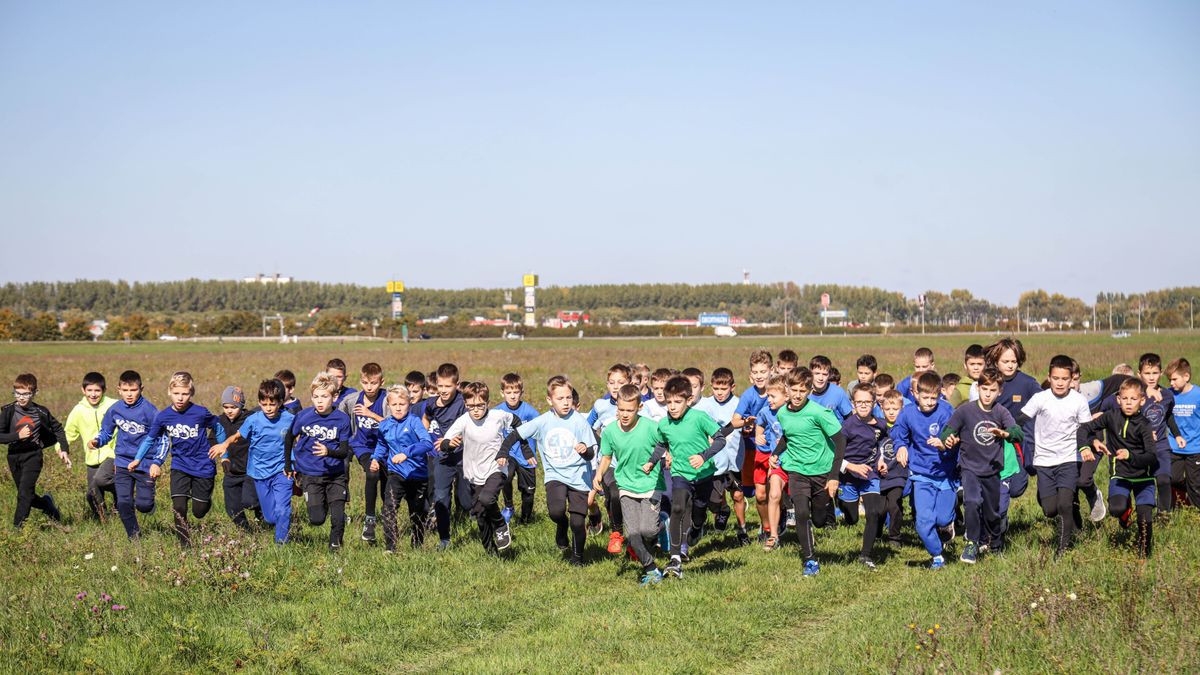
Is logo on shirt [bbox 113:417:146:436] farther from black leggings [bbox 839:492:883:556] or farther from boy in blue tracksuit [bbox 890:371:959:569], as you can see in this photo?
boy in blue tracksuit [bbox 890:371:959:569]

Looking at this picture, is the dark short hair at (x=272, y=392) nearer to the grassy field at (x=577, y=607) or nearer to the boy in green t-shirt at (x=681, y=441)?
the grassy field at (x=577, y=607)

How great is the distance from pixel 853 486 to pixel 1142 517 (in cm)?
303

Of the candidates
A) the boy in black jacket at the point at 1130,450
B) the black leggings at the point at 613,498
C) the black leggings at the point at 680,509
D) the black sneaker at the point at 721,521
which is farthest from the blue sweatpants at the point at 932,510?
the black leggings at the point at 613,498

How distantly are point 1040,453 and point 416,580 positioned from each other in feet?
21.2

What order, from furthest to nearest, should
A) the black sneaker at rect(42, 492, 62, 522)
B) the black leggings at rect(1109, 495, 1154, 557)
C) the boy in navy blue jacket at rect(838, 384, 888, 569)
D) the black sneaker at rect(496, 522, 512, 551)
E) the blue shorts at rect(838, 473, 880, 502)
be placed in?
the black sneaker at rect(42, 492, 62, 522) < the blue shorts at rect(838, 473, 880, 502) < the black sneaker at rect(496, 522, 512, 551) < the boy in navy blue jacket at rect(838, 384, 888, 569) < the black leggings at rect(1109, 495, 1154, 557)

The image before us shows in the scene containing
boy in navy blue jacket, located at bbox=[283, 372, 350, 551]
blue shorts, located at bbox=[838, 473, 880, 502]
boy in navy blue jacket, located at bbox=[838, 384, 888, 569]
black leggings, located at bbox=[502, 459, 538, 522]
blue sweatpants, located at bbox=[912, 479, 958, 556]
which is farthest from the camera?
black leggings, located at bbox=[502, 459, 538, 522]

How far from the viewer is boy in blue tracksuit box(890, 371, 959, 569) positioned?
9.53 meters

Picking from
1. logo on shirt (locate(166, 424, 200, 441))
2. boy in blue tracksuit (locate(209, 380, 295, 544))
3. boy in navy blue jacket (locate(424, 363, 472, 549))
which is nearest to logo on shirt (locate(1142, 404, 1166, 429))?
boy in navy blue jacket (locate(424, 363, 472, 549))

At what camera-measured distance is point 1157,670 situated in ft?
→ 19.5

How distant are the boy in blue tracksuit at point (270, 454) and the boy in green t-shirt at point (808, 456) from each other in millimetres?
5534

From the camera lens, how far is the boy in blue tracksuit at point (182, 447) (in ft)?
34.1

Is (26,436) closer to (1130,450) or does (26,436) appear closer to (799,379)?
(799,379)

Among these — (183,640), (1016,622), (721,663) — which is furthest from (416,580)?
(1016,622)

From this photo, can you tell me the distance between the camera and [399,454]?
10.5 metres
